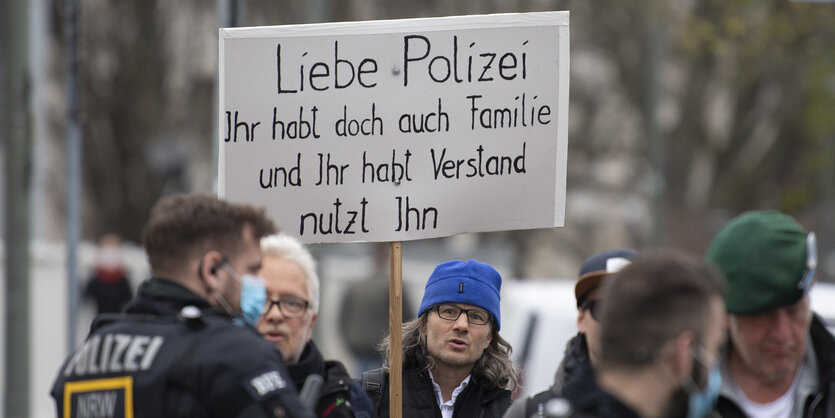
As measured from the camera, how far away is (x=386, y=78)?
465 centimetres

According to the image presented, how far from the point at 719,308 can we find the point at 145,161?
1841 centimetres

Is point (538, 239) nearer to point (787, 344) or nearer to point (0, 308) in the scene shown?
point (0, 308)

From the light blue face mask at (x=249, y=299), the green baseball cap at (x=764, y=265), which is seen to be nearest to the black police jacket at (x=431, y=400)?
the light blue face mask at (x=249, y=299)

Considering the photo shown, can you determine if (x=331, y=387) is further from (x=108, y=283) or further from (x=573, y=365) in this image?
(x=108, y=283)

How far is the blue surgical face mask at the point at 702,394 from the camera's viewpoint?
2.78 meters

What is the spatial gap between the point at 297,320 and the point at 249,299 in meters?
0.58

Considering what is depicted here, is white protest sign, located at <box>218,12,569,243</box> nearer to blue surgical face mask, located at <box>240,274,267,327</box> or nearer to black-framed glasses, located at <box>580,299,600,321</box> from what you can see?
black-framed glasses, located at <box>580,299,600,321</box>

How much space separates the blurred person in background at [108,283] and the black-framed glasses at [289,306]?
10.4 meters

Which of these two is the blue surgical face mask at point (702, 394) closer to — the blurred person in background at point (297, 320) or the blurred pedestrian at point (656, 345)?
the blurred pedestrian at point (656, 345)

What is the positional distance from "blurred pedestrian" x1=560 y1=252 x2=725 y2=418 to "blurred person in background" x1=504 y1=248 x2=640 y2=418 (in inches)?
13.6

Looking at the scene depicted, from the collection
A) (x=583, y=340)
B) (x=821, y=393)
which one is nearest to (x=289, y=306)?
(x=583, y=340)

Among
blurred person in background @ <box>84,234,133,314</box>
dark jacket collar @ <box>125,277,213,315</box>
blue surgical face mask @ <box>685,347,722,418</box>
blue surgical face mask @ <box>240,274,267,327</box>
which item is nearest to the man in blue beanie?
blue surgical face mask @ <box>240,274,267,327</box>

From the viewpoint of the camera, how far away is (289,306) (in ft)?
13.8

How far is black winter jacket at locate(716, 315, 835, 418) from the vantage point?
3.37 m
